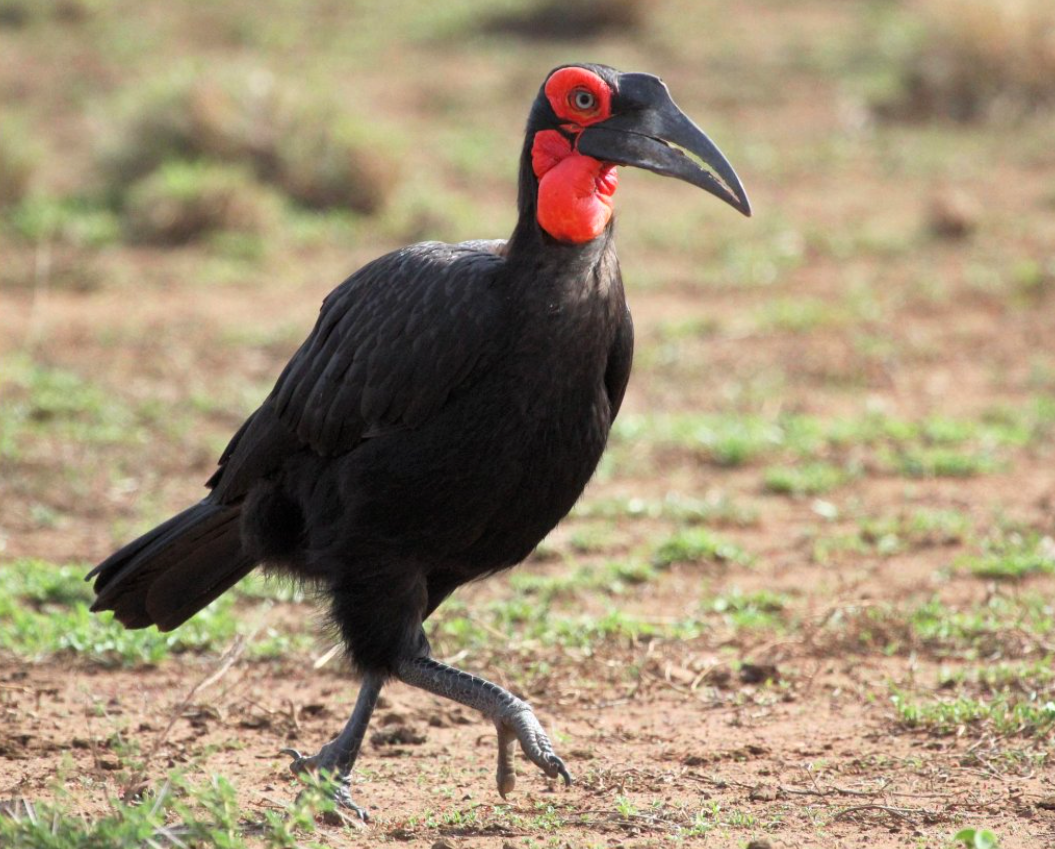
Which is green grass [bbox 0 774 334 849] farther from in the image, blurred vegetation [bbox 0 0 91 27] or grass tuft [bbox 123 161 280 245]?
blurred vegetation [bbox 0 0 91 27]

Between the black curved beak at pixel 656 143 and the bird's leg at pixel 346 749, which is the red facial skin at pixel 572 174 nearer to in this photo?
the black curved beak at pixel 656 143

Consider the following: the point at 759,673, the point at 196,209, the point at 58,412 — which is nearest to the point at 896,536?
the point at 759,673

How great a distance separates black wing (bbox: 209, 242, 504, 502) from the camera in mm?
4070

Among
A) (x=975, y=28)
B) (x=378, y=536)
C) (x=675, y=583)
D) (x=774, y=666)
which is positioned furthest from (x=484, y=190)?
(x=378, y=536)

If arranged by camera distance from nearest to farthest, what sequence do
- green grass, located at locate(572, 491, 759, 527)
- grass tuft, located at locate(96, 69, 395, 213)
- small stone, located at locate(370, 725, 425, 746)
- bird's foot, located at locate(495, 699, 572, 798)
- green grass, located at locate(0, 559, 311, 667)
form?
bird's foot, located at locate(495, 699, 572, 798), small stone, located at locate(370, 725, 425, 746), green grass, located at locate(0, 559, 311, 667), green grass, located at locate(572, 491, 759, 527), grass tuft, located at locate(96, 69, 395, 213)

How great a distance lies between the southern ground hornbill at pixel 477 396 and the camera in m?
4.02

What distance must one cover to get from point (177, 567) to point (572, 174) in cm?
171

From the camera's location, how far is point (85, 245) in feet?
34.3

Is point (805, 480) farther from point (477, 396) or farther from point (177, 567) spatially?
point (477, 396)

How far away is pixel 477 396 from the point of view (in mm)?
4035

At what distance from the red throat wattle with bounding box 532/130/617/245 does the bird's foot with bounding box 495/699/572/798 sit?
3.90ft

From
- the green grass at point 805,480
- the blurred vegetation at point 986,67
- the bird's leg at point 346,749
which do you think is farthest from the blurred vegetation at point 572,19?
the bird's leg at point 346,749

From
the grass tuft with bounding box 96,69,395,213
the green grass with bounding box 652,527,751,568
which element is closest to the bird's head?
the green grass with bounding box 652,527,751,568

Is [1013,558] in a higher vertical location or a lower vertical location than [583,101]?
lower
